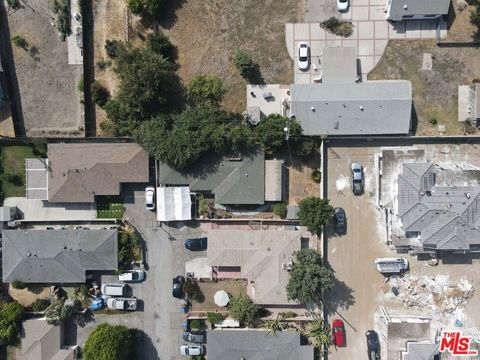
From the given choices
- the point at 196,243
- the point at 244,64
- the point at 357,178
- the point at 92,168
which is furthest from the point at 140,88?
the point at 357,178

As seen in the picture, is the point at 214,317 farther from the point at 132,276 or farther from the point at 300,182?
the point at 300,182

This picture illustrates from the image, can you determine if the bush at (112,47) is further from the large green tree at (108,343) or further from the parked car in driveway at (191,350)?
the parked car in driveway at (191,350)

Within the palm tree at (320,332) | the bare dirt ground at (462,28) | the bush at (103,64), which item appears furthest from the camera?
the bush at (103,64)

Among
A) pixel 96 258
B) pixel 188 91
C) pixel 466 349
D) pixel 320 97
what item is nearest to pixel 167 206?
pixel 96 258

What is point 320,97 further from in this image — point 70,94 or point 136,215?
point 70,94

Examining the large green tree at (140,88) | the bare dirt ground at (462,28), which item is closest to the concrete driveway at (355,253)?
the bare dirt ground at (462,28)
